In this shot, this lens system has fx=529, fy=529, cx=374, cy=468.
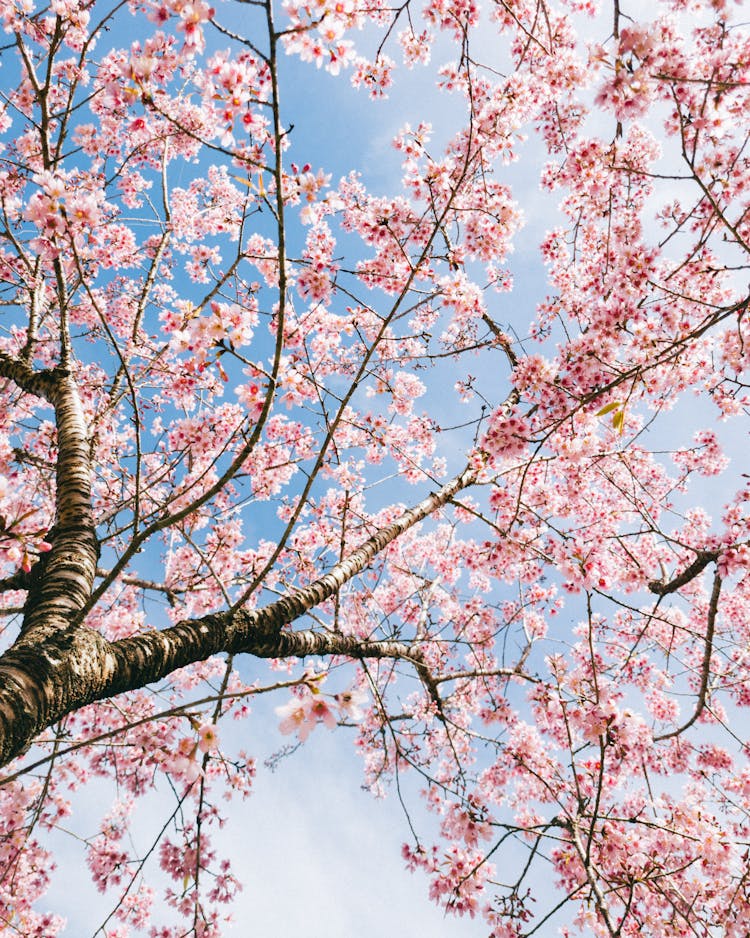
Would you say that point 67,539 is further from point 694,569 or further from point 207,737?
point 694,569

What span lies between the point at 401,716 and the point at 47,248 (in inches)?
175

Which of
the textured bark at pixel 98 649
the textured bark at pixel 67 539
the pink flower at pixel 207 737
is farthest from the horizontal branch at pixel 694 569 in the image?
the textured bark at pixel 67 539

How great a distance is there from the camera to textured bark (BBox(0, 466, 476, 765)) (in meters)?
1.92

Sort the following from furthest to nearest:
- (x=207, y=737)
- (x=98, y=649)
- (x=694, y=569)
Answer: (x=694, y=569), (x=98, y=649), (x=207, y=737)

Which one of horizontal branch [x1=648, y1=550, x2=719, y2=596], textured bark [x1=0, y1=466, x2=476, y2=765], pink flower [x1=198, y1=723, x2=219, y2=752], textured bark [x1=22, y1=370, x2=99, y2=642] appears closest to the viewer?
pink flower [x1=198, y1=723, x2=219, y2=752]

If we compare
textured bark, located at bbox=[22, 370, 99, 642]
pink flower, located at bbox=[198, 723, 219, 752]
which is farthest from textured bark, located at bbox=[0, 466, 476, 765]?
pink flower, located at bbox=[198, 723, 219, 752]

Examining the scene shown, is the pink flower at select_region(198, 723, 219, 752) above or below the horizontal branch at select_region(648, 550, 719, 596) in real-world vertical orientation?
below

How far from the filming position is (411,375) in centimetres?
664

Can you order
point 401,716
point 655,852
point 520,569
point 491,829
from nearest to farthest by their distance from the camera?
point 491,829
point 655,852
point 401,716
point 520,569

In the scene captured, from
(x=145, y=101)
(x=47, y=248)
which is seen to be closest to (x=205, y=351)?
(x=145, y=101)

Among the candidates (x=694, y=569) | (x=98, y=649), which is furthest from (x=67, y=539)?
(x=694, y=569)

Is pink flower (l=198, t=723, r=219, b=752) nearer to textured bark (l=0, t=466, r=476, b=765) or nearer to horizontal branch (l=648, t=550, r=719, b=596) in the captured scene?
textured bark (l=0, t=466, r=476, b=765)

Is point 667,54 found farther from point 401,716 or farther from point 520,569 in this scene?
point 401,716

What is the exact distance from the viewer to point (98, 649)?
223 cm
